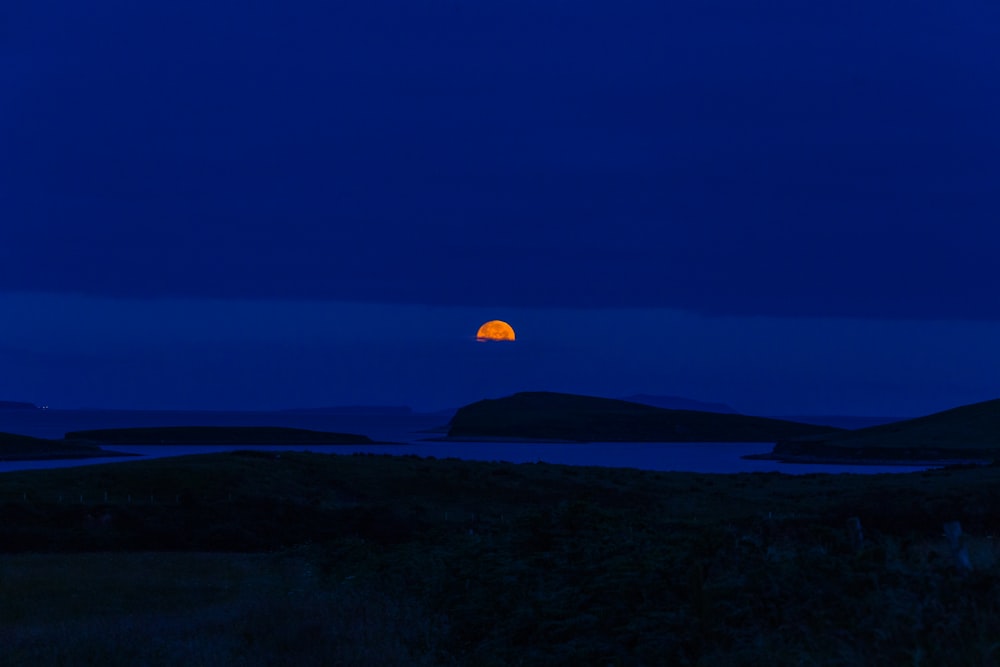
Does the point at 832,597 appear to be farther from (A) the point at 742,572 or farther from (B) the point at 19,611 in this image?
(B) the point at 19,611

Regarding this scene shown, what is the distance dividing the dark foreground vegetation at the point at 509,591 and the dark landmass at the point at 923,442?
11913cm

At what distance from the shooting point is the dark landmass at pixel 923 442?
158250 millimetres

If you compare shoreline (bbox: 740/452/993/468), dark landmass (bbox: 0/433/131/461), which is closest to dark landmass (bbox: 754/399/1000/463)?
shoreline (bbox: 740/452/993/468)

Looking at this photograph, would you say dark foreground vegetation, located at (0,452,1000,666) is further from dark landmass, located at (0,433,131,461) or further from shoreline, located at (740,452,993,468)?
dark landmass, located at (0,433,131,461)

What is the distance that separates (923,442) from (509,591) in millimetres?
169027

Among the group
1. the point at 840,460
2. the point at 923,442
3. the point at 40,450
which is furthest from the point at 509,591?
the point at 923,442

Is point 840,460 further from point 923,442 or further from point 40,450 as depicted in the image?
point 40,450

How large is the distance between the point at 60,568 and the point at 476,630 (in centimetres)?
2247

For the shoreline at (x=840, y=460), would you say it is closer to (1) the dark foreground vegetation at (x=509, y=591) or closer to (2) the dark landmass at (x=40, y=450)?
(2) the dark landmass at (x=40, y=450)

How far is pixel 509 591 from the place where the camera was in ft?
57.2

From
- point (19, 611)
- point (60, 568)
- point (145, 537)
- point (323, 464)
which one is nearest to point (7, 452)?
point (323, 464)

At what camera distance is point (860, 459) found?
170m

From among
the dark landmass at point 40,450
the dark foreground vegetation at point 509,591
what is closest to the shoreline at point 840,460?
the dark landmass at point 40,450

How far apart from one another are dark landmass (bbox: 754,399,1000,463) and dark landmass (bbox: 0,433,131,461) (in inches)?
4502
